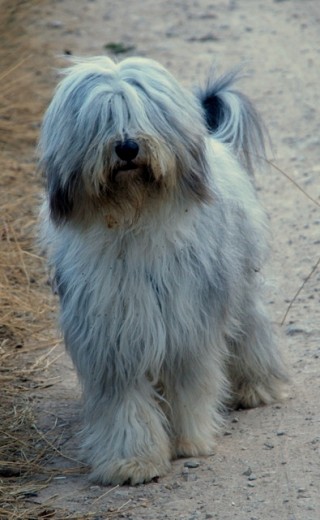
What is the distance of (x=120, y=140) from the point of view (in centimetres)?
458

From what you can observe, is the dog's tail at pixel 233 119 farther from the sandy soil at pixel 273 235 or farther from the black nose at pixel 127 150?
the black nose at pixel 127 150

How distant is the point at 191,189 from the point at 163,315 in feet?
1.61

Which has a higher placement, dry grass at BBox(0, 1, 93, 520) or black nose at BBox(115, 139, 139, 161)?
black nose at BBox(115, 139, 139, 161)

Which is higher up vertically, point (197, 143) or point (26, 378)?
point (197, 143)

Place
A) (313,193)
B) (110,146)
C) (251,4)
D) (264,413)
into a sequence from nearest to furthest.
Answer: (110,146), (264,413), (313,193), (251,4)

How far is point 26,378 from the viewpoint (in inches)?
246

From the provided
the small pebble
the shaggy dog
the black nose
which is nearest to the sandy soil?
the small pebble

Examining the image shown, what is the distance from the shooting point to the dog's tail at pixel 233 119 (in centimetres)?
579

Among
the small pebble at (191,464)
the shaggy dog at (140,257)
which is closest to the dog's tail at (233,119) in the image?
the shaggy dog at (140,257)

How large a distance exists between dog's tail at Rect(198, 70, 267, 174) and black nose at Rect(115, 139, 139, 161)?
1.26m

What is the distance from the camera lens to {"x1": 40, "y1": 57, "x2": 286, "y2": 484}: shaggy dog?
4.67 meters

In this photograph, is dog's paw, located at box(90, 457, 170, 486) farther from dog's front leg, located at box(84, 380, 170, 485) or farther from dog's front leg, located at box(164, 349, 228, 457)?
dog's front leg, located at box(164, 349, 228, 457)

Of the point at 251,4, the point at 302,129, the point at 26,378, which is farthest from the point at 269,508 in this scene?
the point at 251,4

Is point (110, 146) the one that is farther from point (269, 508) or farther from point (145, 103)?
point (269, 508)
